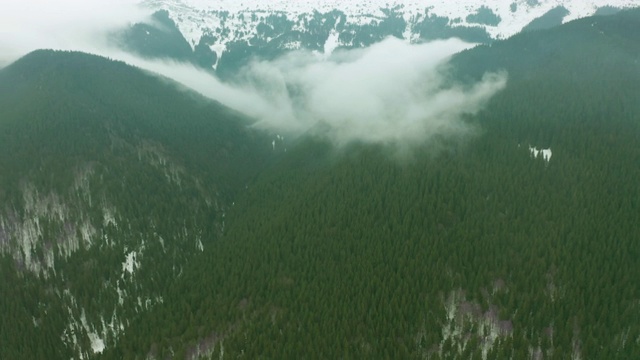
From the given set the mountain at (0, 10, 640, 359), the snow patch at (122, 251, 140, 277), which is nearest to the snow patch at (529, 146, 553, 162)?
the mountain at (0, 10, 640, 359)

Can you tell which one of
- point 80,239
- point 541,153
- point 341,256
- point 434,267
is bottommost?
point 341,256

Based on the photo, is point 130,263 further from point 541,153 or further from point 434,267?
point 541,153

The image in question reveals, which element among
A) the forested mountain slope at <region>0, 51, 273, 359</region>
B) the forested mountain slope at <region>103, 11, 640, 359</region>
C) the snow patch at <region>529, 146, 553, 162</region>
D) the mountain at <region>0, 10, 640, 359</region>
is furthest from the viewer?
the snow patch at <region>529, 146, 553, 162</region>

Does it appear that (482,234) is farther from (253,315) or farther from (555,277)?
(253,315)

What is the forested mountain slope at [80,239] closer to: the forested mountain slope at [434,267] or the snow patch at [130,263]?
the snow patch at [130,263]

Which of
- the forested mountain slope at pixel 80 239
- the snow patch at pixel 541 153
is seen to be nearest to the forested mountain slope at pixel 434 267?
the snow patch at pixel 541 153

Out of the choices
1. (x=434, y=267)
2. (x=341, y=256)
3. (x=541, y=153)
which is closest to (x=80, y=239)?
(x=341, y=256)

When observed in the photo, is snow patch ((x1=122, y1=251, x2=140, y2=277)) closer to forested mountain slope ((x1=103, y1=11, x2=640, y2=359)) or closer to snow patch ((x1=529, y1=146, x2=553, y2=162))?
forested mountain slope ((x1=103, y1=11, x2=640, y2=359))

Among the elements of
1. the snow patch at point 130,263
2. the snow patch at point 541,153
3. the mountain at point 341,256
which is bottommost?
the snow patch at point 130,263
